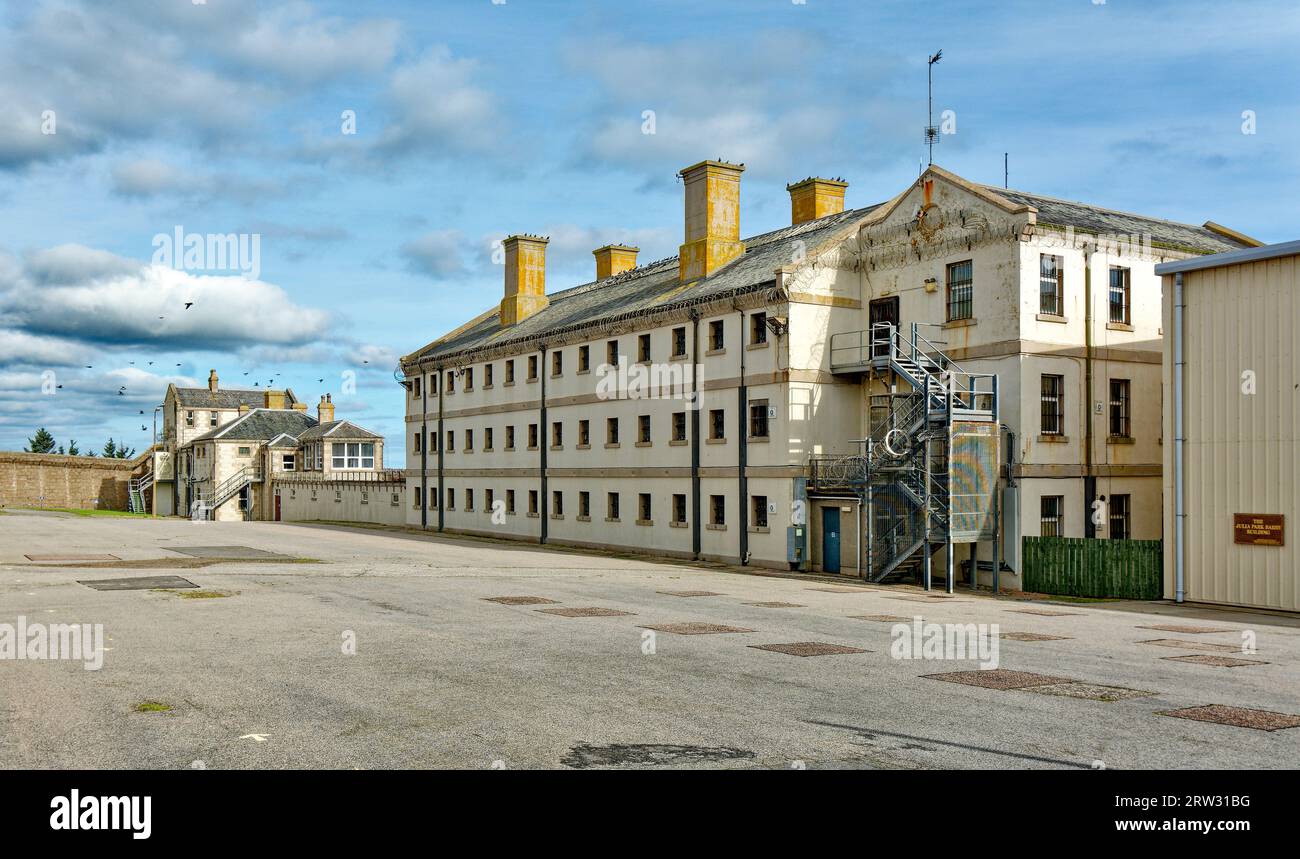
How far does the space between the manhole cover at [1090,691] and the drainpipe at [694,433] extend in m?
24.6

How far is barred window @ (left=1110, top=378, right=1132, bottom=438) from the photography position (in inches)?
1261

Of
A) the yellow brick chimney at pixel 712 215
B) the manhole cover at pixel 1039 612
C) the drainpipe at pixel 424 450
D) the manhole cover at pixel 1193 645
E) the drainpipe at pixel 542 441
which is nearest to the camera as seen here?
the manhole cover at pixel 1193 645

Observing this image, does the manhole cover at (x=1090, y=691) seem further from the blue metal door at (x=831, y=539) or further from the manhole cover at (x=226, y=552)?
the manhole cover at (x=226, y=552)

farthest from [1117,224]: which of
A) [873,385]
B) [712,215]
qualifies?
[712,215]

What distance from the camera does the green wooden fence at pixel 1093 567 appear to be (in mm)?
27250

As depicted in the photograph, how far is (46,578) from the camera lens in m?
25.9

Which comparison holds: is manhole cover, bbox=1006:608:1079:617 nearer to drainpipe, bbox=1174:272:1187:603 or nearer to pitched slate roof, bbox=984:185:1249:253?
drainpipe, bbox=1174:272:1187:603

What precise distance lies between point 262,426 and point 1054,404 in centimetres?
7314

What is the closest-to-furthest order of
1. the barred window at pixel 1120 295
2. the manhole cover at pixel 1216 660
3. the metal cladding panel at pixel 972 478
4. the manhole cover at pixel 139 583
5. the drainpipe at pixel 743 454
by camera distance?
the manhole cover at pixel 1216 660
the manhole cover at pixel 139 583
the metal cladding panel at pixel 972 478
the barred window at pixel 1120 295
the drainpipe at pixel 743 454

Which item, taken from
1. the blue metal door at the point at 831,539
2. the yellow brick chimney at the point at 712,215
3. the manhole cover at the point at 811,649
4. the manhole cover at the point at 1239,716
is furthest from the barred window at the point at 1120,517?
the manhole cover at the point at 1239,716

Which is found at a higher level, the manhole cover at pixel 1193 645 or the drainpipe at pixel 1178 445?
the drainpipe at pixel 1178 445

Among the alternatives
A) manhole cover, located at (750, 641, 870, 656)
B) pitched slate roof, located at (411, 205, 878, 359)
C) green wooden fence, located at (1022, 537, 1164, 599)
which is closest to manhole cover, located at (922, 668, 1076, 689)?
manhole cover, located at (750, 641, 870, 656)

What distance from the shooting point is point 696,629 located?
19.1m
